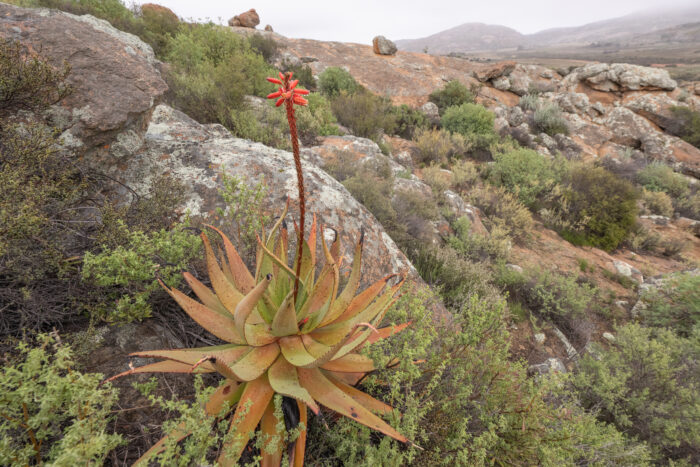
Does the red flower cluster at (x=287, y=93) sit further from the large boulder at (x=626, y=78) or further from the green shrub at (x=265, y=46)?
the large boulder at (x=626, y=78)

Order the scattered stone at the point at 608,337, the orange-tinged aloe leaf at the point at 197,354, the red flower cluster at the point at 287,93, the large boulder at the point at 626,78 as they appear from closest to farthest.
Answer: the red flower cluster at the point at 287,93
the orange-tinged aloe leaf at the point at 197,354
the scattered stone at the point at 608,337
the large boulder at the point at 626,78

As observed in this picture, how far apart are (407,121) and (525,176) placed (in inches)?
200

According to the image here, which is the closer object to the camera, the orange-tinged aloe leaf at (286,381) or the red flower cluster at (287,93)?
the red flower cluster at (287,93)

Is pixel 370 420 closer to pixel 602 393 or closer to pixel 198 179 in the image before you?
pixel 198 179

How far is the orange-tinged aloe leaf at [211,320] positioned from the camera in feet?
5.14

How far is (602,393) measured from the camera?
2.96m

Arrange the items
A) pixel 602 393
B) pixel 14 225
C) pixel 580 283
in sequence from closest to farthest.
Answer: pixel 14 225, pixel 602 393, pixel 580 283

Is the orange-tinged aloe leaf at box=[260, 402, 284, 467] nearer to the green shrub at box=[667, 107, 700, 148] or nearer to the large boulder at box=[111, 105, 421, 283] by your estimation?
the large boulder at box=[111, 105, 421, 283]

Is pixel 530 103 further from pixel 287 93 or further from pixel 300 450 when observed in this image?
pixel 300 450

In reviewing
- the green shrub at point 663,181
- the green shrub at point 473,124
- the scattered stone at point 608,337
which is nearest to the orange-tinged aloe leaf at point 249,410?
the scattered stone at point 608,337

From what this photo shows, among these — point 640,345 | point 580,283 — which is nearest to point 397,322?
point 640,345

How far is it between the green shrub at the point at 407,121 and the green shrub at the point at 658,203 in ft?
24.0

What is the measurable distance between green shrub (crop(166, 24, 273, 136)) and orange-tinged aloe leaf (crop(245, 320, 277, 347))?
4229mm

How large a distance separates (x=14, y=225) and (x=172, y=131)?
217 cm
